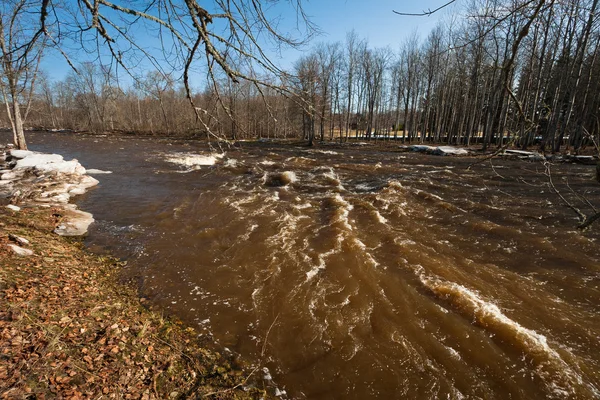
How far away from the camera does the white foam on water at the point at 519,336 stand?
3.33 m

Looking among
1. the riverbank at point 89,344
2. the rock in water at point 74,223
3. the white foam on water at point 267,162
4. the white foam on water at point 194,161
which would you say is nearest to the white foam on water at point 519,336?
the riverbank at point 89,344

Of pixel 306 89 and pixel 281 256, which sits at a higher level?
pixel 306 89

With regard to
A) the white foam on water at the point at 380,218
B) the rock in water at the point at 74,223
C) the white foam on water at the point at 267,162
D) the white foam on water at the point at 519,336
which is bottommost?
the white foam on water at the point at 519,336

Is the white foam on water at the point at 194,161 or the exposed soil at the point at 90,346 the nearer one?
the exposed soil at the point at 90,346

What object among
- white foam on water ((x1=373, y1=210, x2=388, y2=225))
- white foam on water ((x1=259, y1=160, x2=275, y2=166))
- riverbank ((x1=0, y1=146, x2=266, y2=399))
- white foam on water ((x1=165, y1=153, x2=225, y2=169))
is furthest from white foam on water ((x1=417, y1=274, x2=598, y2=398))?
white foam on water ((x1=165, y1=153, x2=225, y2=169))

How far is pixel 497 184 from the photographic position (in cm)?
1284

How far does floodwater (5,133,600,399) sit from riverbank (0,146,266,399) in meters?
0.43

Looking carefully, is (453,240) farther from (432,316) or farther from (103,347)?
(103,347)

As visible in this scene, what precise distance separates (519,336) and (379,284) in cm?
212

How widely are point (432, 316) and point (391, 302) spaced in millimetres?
652

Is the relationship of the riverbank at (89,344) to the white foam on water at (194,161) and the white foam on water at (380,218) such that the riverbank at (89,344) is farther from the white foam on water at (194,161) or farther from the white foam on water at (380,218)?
the white foam on water at (194,161)

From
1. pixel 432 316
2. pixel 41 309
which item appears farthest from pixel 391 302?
pixel 41 309

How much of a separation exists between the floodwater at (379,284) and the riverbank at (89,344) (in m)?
0.43

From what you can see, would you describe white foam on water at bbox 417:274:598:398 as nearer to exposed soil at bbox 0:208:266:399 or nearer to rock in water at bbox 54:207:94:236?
exposed soil at bbox 0:208:266:399
